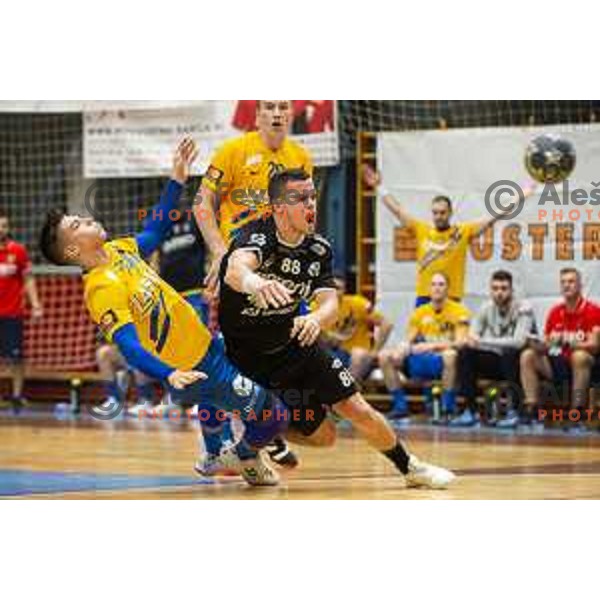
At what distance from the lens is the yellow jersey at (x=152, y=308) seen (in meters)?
7.25

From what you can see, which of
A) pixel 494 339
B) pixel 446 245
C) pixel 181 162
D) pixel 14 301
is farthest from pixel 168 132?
pixel 181 162

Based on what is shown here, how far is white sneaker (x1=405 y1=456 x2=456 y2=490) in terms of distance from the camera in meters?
7.10

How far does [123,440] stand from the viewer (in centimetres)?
1046

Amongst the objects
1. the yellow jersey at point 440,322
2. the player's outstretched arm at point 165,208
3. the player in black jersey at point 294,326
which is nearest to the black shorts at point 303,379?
the player in black jersey at point 294,326

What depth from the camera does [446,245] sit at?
12.2 m

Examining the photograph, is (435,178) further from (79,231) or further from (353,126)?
(79,231)

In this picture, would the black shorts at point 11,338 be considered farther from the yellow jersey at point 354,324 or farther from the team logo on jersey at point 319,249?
the team logo on jersey at point 319,249

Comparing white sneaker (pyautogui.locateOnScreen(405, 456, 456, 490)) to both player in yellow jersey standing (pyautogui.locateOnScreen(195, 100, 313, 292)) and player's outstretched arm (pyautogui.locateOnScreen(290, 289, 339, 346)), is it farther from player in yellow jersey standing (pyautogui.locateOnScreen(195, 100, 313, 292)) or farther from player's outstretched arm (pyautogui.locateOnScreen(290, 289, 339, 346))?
player in yellow jersey standing (pyautogui.locateOnScreen(195, 100, 313, 292))

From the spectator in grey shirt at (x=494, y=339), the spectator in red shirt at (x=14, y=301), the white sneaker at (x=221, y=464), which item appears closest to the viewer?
the white sneaker at (x=221, y=464)

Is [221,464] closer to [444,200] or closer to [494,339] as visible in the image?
[494,339]

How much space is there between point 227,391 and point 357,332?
5.36 meters

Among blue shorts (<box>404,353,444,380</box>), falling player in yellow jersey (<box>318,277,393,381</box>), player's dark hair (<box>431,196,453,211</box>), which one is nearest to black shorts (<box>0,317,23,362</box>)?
falling player in yellow jersey (<box>318,277,393,381</box>)

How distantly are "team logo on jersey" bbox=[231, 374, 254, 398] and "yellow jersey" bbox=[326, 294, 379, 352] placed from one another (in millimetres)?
5263

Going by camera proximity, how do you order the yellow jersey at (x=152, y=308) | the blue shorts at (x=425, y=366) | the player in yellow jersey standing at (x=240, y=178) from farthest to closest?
the blue shorts at (x=425, y=366) → the player in yellow jersey standing at (x=240, y=178) → the yellow jersey at (x=152, y=308)
